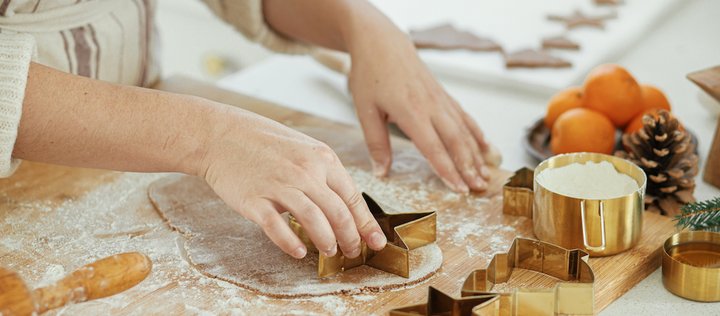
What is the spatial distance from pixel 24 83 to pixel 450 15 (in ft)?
3.91

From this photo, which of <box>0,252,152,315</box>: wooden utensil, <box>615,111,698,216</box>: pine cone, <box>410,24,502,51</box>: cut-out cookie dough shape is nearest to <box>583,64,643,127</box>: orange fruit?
<box>615,111,698,216</box>: pine cone

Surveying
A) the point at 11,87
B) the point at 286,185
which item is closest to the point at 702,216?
the point at 286,185

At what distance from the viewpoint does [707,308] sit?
96 centimetres

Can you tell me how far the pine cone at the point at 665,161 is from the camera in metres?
1.18

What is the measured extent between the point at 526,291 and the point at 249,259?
13.0 inches

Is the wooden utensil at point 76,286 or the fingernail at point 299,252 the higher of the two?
the wooden utensil at point 76,286

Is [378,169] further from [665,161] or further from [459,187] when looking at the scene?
[665,161]

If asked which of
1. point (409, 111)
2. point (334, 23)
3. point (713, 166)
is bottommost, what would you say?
point (713, 166)

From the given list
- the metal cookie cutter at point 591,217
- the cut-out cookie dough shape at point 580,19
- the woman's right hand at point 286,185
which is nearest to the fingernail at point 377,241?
the woman's right hand at point 286,185

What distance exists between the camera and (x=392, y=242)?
1.03 meters

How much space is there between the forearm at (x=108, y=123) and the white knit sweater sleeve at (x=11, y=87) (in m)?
0.01

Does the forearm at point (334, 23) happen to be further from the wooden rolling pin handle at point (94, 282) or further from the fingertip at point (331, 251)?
the wooden rolling pin handle at point (94, 282)

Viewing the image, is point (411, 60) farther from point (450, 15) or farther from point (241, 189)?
point (450, 15)

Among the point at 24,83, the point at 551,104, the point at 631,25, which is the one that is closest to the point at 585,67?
the point at 631,25
